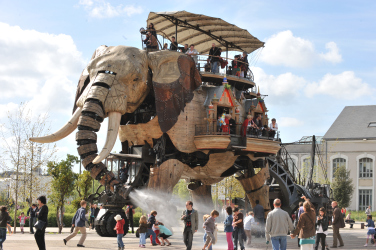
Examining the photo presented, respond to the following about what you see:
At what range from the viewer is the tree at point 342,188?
60.9m

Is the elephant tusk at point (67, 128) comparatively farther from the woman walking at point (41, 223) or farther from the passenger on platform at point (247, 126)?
the passenger on platform at point (247, 126)

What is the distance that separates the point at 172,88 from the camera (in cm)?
2286

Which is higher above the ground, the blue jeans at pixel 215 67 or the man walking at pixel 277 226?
the blue jeans at pixel 215 67

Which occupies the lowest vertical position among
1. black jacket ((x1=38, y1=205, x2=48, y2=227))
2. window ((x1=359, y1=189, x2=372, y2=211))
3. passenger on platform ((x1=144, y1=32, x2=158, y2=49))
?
window ((x1=359, y1=189, x2=372, y2=211))

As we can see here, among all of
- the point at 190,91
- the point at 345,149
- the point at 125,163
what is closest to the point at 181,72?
the point at 190,91

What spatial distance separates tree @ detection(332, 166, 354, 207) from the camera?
2398 inches

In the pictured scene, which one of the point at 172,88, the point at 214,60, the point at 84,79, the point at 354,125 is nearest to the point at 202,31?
the point at 214,60

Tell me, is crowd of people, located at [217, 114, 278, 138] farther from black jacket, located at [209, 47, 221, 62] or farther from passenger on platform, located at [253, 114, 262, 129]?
black jacket, located at [209, 47, 221, 62]

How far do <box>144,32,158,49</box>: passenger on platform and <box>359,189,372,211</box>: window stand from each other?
164ft

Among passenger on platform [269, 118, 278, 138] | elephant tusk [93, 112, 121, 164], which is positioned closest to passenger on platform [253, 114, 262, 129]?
passenger on platform [269, 118, 278, 138]

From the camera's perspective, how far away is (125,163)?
25.6 meters

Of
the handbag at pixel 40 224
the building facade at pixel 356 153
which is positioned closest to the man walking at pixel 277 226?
the handbag at pixel 40 224

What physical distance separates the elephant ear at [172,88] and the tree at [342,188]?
41306 millimetres

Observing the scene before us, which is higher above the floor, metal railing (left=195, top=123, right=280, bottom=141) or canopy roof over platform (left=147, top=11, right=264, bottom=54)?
canopy roof over platform (left=147, top=11, right=264, bottom=54)
